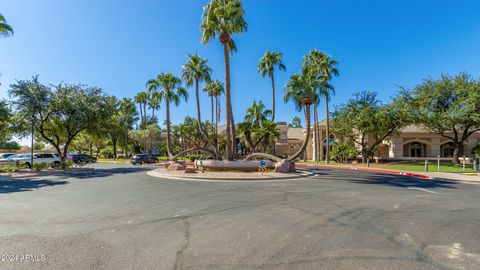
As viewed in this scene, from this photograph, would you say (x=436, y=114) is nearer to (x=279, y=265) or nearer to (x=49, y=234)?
(x=279, y=265)

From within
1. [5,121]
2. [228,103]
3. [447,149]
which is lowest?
[447,149]

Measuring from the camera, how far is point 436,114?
29.4 meters

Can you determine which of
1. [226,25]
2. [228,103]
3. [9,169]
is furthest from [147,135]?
[226,25]

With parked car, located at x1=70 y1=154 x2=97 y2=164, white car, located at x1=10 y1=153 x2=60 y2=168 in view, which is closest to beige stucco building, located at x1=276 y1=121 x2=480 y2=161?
white car, located at x1=10 y1=153 x2=60 y2=168

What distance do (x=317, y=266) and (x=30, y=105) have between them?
29894mm

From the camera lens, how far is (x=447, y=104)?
30.9 m

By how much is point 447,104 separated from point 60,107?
46.2m

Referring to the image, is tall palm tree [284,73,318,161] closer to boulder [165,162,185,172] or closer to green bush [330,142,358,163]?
boulder [165,162,185,172]

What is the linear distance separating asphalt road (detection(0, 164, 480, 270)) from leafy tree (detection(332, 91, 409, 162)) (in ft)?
83.0

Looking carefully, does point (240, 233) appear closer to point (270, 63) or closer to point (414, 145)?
point (270, 63)

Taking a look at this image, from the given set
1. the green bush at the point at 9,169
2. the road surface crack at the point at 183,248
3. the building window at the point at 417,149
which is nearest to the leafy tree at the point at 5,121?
the green bush at the point at 9,169

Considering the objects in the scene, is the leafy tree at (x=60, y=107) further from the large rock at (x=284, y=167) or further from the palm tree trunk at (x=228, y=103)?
the large rock at (x=284, y=167)

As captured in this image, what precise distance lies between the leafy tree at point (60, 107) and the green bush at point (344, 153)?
31.9 metres

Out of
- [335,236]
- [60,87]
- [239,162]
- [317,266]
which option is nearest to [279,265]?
[317,266]
